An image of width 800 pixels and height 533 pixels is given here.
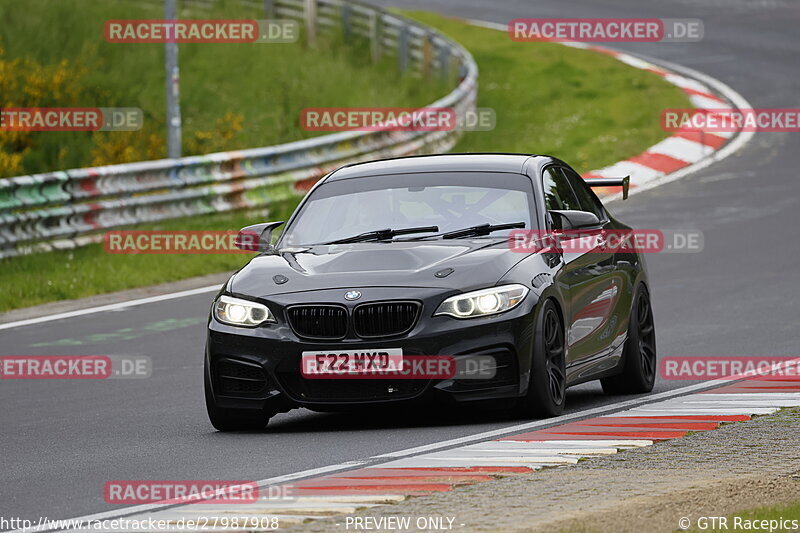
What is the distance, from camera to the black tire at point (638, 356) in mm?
11672

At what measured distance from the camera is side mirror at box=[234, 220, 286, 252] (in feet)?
36.1

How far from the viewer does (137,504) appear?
25.7ft

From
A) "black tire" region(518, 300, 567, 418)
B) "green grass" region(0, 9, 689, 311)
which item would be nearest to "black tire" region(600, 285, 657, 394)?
"black tire" region(518, 300, 567, 418)

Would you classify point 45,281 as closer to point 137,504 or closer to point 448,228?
point 448,228

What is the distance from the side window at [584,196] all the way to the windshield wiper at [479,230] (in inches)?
45.4

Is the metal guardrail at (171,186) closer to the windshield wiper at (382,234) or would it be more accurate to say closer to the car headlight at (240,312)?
the windshield wiper at (382,234)

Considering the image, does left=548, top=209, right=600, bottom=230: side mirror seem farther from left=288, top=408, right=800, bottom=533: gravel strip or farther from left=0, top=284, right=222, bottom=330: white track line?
left=0, top=284, right=222, bottom=330: white track line

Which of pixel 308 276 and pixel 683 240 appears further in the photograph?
pixel 683 240

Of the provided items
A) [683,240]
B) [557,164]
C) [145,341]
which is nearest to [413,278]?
[557,164]

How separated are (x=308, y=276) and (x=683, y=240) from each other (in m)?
Answer: 10.8

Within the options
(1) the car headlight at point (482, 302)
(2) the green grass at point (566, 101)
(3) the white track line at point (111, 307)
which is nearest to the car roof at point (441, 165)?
(1) the car headlight at point (482, 302)

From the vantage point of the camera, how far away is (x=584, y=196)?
11.9 metres

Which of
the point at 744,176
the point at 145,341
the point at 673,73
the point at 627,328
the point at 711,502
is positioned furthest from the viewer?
the point at 673,73

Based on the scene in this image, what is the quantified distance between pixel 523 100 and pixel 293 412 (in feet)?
70.2
